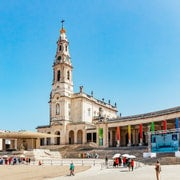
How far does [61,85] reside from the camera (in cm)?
7744

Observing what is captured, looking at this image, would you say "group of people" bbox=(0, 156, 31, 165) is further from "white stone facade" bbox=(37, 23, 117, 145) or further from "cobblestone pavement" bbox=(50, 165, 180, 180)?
"white stone facade" bbox=(37, 23, 117, 145)

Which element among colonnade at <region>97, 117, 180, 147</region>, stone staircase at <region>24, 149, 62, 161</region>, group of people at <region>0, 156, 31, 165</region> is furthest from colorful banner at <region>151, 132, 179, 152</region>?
stone staircase at <region>24, 149, 62, 161</region>

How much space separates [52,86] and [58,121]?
26.4 feet

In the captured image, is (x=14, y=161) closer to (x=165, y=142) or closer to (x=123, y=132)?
(x=165, y=142)

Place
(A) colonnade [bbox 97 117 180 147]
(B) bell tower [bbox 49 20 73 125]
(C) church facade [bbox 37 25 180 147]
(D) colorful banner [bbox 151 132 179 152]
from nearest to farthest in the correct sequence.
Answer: (D) colorful banner [bbox 151 132 179 152] → (A) colonnade [bbox 97 117 180 147] → (C) church facade [bbox 37 25 180 147] → (B) bell tower [bbox 49 20 73 125]

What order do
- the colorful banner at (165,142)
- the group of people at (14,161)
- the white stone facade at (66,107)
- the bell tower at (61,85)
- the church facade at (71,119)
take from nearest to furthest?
the colorful banner at (165,142)
the group of people at (14,161)
the church facade at (71,119)
the white stone facade at (66,107)
the bell tower at (61,85)

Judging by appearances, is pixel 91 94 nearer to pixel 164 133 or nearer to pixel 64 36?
pixel 64 36

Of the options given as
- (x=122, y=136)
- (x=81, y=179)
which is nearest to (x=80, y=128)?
(x=122, y=136)

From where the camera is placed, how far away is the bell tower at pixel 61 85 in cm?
7706

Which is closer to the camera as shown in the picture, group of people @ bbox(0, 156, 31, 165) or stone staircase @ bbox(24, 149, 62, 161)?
group of people @ bbox(0, 156, 31, 165)

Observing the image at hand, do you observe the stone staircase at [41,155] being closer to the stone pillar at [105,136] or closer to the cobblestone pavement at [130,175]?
the stone pillar at [105,136]

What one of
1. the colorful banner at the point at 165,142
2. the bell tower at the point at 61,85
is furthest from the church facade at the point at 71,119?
the colorful banner at the point at 165,142

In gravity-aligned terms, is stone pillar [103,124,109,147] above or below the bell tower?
below

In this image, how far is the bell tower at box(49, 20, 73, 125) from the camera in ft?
253
